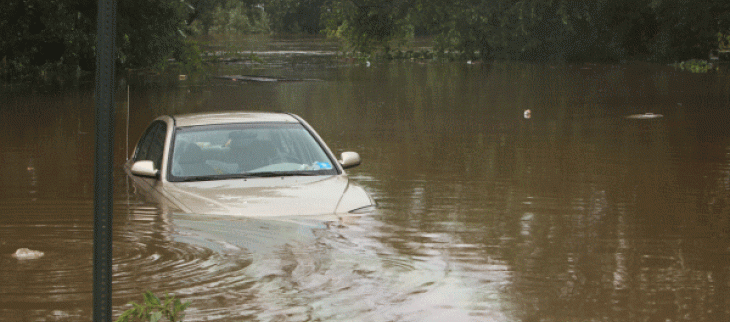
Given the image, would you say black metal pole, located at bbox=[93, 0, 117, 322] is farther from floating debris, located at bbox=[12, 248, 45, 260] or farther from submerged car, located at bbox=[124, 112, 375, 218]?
submerged car, located at bbox=[124, 112, 375, 218]

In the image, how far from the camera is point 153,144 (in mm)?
9945

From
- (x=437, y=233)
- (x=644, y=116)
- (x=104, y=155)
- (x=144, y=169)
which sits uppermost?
(x=104, y=155)

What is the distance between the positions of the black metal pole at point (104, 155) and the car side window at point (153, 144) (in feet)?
19.5

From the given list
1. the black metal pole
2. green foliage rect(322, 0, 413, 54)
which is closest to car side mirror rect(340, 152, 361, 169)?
the black metal pole

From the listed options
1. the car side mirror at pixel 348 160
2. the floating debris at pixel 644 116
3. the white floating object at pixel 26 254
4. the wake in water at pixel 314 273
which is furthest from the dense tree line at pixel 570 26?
the white floating object at pixel 26 254

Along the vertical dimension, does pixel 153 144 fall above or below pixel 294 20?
above

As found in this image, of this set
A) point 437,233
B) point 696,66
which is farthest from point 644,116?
point 696,66

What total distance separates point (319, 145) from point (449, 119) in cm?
1281

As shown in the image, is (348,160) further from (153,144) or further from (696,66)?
(696,66)

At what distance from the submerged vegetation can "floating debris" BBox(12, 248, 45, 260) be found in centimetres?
2124

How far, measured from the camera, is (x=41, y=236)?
28.8 ft

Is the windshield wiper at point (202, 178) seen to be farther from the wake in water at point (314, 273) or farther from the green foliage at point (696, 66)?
the green foliage at point (696, 66)

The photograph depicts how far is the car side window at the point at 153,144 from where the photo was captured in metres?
9.51

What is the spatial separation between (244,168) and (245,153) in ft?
0.93
